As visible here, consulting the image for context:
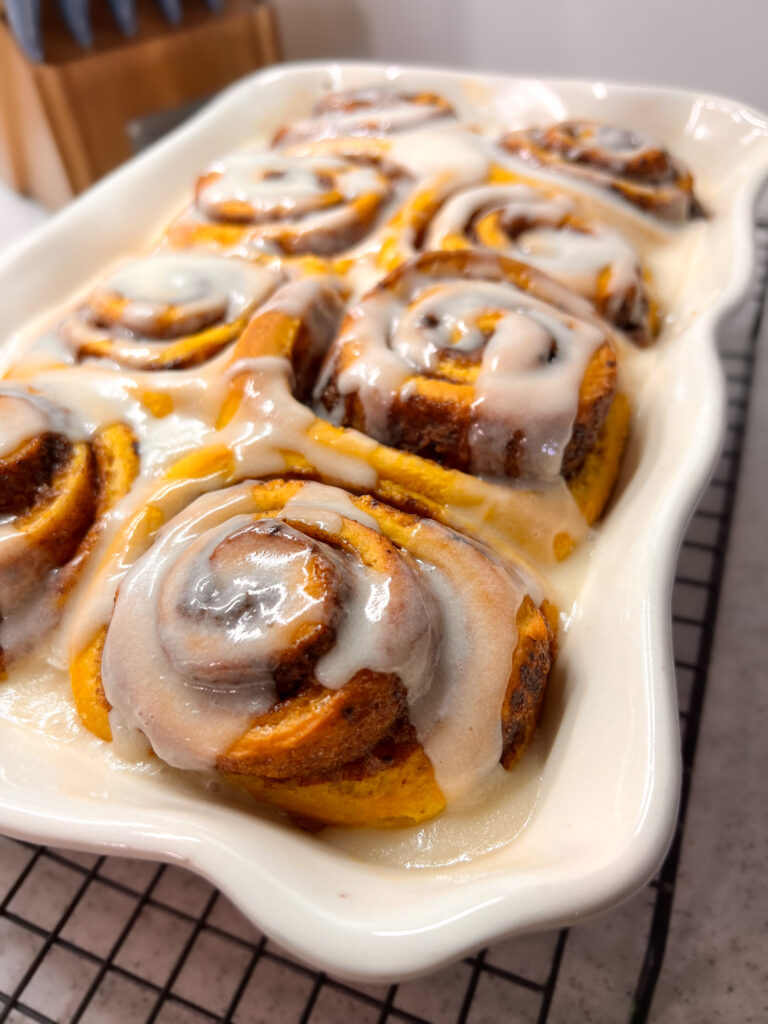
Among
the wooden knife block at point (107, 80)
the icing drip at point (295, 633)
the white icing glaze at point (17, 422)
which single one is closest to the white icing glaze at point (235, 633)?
the icing drip at point (295, 633)

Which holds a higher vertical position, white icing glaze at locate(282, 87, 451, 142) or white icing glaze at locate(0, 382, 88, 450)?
white icing glaze at locate(282, 87, 451, 142)

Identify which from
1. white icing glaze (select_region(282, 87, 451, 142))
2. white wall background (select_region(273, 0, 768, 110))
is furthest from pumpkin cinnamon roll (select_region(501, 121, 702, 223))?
white wall background (select_region(273, 0, 768, 110))

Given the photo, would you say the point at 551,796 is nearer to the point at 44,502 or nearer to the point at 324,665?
the point at 324,665

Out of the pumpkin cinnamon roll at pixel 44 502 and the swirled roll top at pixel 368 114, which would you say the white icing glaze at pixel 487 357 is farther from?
the swirled roll top at pixel 368 114

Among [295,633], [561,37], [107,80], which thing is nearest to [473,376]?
[295,633]

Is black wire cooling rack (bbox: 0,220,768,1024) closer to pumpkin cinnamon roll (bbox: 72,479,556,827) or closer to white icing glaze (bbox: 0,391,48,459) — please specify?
pumpkin cinnamon roll (bbox: 72,479,556,827)

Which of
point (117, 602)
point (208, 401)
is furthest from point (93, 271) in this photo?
point (117, 602)

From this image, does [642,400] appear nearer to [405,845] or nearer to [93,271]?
[405,845]
